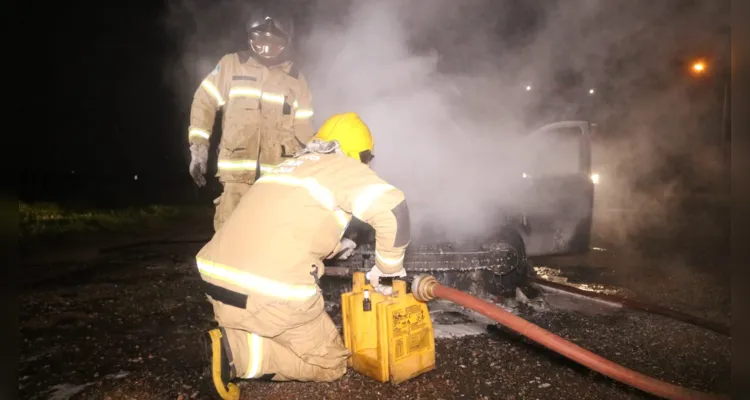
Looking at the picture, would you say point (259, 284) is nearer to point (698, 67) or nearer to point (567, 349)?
point (567, 349)

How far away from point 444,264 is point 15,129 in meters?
3.10

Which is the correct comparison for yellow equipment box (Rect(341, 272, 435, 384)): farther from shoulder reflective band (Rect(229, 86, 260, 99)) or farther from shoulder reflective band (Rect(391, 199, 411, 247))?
shoulder reflective band (Rect(229, 86, 260, 99))

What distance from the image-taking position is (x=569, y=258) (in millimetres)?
6504

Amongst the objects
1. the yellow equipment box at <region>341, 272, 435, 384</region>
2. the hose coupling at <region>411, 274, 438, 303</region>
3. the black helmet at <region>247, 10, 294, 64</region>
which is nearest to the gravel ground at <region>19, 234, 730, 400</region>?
the yellow equipment box at <region>341, 272, 435, 384</region>

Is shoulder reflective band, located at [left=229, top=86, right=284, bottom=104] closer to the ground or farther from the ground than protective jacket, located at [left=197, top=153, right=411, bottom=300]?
farther from the ground

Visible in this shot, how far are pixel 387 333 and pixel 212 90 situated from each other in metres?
2.38

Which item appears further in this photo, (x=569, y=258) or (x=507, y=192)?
(x=569, y=258)

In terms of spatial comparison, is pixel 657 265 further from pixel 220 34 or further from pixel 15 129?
pixel 15 129

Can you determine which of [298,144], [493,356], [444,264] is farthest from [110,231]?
[493,356]

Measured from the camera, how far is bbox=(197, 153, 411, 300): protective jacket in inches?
90.1

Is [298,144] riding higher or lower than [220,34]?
lower

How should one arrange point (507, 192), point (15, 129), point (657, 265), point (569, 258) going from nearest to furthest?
point (15, 129) < point (507, 192) < point (657, 265) < point (569, 258)

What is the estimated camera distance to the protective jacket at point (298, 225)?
2289 mm

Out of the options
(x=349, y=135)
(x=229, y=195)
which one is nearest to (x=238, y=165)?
(x=229, y=195)
